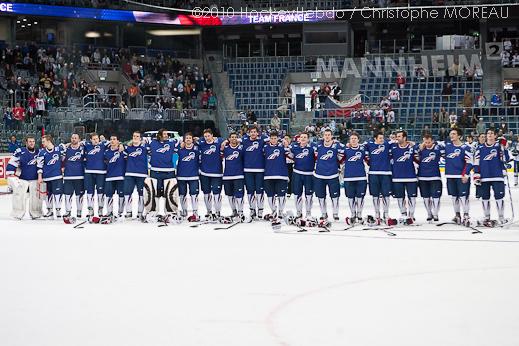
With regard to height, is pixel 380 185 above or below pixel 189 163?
below

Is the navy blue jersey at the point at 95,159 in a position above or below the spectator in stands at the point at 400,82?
below

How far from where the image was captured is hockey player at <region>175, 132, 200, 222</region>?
55.0 feet

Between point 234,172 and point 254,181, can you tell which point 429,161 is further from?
point 234,172

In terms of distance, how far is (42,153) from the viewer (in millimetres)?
17516

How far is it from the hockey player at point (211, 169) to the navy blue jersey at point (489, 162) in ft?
15.3

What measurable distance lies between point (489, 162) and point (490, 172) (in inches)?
7.1

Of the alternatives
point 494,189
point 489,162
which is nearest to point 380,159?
point 489,162

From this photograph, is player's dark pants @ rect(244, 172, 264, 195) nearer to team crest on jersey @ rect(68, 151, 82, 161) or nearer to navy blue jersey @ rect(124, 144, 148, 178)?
navy blue jersey @ rect(124, 144, 148, 178)

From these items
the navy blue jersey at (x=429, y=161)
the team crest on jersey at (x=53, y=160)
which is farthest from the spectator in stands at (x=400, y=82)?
the team crest on jersey at (x=53, y=160)

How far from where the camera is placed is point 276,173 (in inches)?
648

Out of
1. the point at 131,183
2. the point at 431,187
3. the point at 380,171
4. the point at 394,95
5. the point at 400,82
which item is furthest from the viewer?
the point at 400,82

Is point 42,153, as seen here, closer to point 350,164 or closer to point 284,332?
point 350,164

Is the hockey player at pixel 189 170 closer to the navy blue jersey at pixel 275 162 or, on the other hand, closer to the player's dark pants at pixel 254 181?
the player's dark pants at pixel 254 181

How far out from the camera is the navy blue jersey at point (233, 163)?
16766 millimetres
